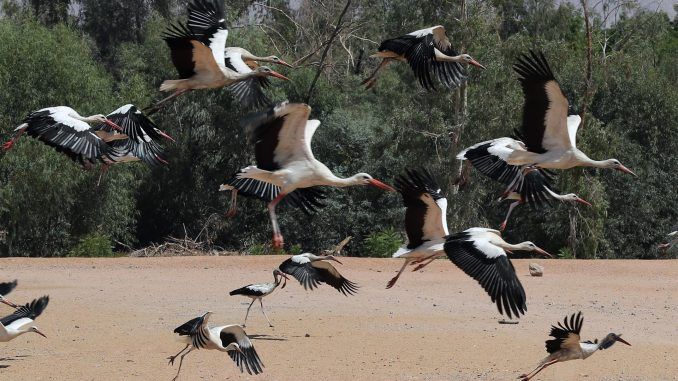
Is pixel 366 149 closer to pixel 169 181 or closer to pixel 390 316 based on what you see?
pixel 169 181

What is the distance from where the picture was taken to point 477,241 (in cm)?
1145

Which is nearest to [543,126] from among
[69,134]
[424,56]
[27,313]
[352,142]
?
[424,56]

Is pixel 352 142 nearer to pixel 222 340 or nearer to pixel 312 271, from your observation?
pixel 312 271

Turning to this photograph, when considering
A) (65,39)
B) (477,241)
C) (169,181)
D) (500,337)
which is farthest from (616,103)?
(477,241)

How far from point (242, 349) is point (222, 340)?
227mm

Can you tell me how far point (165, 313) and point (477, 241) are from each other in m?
6.06

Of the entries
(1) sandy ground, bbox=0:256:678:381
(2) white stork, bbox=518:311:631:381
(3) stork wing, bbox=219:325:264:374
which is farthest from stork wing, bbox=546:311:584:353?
(3) stork wing, bbox=219:325:264:374

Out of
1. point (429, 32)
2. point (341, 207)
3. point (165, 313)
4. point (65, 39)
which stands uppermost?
point (429, 32)

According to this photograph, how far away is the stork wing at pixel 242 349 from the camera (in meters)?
11.6

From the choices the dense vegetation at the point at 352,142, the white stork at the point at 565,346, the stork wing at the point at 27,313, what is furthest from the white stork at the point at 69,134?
the dense vegetation at the point at 352,142

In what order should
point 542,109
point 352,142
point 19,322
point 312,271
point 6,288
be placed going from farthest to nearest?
point 352,142
point 312,271
point 6,288
point 542,109
point 19,322

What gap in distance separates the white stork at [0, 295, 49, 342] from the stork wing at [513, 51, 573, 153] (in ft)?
17.7

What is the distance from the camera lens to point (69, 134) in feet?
42.9

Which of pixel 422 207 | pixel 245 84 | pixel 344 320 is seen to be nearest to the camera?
pixel 422 207
